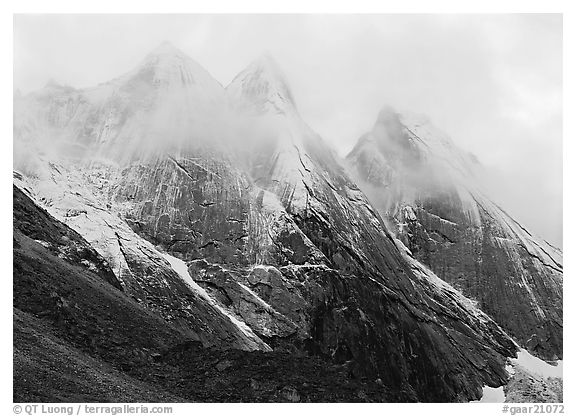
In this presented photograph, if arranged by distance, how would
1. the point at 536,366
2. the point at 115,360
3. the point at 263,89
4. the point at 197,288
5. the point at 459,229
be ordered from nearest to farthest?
the point at 115,360 < the point at 197,288 < the point at 536,366 < the point at 263,89 < the point at 459,229

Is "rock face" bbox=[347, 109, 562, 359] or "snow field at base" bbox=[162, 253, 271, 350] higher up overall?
"rock face" bbox=[347, 109, 562, 359]

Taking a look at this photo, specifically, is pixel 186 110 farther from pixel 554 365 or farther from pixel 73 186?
pixel 554 365

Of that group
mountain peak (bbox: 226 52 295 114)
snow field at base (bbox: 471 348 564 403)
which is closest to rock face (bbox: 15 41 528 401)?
mountain peak (bbox: 226 52 295 114)

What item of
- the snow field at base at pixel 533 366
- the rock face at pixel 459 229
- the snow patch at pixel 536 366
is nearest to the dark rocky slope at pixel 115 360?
the snow field at base at pixel 533 366

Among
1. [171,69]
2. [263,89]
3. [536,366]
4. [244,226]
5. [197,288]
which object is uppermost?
[263,89]

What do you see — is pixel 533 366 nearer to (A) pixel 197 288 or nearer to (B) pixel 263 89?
(A) pixel 197 288

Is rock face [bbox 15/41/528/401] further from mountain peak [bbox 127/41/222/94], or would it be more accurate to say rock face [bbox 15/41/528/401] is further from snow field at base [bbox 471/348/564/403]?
snow field at base [bbox 471/348/564/403]

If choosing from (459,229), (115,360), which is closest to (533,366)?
(459,229)

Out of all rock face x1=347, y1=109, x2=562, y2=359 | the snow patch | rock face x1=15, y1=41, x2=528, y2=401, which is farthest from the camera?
rock face x1=347, y1=109, x2=562, y2=359
